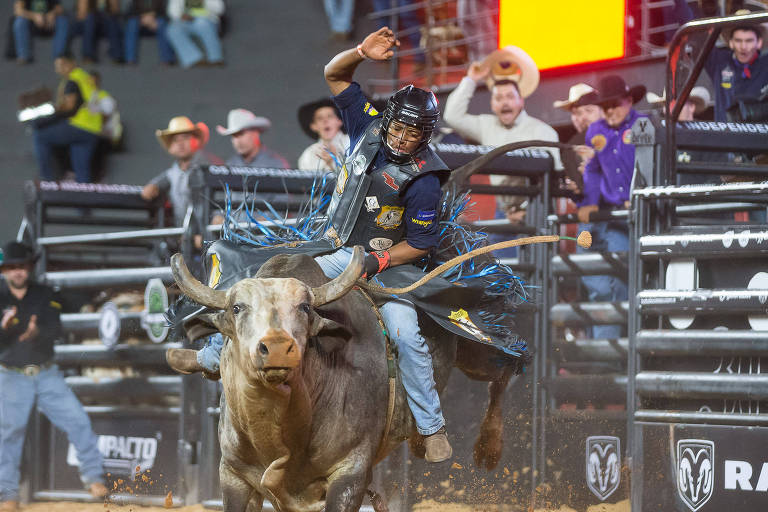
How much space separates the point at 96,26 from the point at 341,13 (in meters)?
3.74

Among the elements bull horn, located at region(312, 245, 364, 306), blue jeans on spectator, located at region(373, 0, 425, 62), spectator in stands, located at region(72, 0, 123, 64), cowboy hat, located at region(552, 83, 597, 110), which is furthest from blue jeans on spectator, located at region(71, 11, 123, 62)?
bull horn, located at region(312, 245, 364, 306)

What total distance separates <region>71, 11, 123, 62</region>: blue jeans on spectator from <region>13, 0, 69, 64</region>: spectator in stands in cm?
49

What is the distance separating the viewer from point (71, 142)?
12.2 metres

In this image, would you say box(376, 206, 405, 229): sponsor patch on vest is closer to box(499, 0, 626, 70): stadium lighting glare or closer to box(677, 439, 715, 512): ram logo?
box(677, 439, 715, 512): ram logo

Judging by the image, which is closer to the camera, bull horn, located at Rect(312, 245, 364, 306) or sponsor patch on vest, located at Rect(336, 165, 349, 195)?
bull horn, located at Rect(312, 245, 364, 306)

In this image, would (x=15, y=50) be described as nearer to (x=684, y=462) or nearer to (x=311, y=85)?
(x=311, y=85)

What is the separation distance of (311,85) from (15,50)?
16.3 ft

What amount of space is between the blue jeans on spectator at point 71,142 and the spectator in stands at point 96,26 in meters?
2.89

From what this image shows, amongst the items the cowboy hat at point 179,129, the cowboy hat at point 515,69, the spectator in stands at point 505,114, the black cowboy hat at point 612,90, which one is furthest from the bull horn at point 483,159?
the cowboy hat at point 179,129

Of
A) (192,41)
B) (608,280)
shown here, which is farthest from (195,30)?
(608,280)

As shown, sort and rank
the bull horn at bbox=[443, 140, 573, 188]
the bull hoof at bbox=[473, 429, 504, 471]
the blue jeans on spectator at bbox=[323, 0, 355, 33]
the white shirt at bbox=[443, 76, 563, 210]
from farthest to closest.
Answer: the blue jeans on spectator at bbox=[323, 0, 355, 33] → the white shirt at bbox=[443, 76, 563, 210] → the bull horn at bbox=[443, 140, 573, 188] → the bull hoof at bbox=[473, 429, 504, 471]

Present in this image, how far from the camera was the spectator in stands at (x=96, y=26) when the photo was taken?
574 inches

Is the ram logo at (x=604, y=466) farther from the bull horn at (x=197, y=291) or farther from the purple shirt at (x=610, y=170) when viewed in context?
the bull horn at (x=197, y=291)

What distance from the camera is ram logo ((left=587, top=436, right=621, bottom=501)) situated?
5.85 metres
